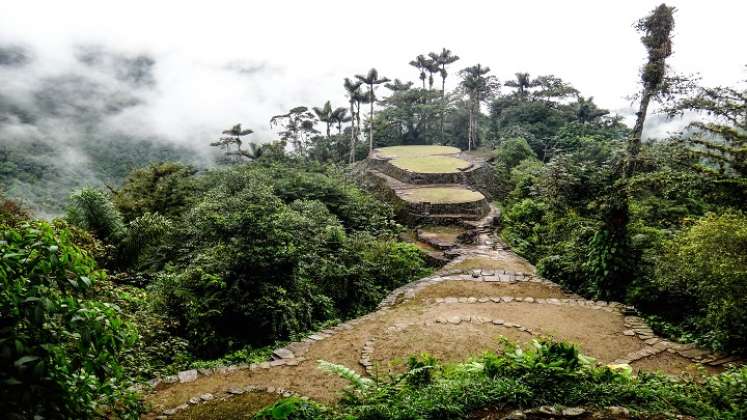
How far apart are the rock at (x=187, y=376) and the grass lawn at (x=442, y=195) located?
12.9 metres

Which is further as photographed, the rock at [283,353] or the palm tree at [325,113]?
the palm tree at [325,113]

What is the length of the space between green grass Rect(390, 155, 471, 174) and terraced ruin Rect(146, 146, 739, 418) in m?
9.15

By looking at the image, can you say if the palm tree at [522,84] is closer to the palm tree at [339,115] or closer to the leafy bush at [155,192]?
the palm tree at [339,115]

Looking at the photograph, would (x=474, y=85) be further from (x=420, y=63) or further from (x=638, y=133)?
(x=638, y=133)

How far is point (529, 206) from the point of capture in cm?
1722

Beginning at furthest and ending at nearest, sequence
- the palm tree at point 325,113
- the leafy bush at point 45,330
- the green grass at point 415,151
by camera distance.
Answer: the palm tree at point 325,113 → the green grass at point 415,151 → the leafy bush at point 45,330

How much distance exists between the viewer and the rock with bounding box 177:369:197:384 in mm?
6368

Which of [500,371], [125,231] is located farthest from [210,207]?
[500,371]

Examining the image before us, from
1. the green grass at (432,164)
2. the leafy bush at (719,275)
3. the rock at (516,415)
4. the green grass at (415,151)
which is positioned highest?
the green grass at (415,151)

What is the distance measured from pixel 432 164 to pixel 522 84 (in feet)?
52.1

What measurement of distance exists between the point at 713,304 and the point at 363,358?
5675mm

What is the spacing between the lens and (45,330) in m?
2.37

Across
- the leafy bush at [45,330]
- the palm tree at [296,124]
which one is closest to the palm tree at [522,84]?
the palm tree at [296,124]

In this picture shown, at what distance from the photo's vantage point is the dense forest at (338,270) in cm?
249
